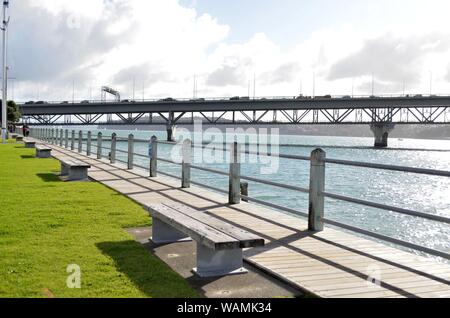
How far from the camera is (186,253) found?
21.2ft

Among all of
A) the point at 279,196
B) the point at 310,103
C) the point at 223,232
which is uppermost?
the point at 310,103

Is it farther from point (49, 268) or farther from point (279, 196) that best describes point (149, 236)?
point (279, 196)

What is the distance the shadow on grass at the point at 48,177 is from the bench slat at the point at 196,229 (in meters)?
8.37

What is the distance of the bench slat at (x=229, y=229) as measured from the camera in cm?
532

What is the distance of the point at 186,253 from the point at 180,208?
82cm

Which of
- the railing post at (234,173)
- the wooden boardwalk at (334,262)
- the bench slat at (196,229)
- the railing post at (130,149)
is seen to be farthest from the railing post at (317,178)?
the railing post at (130,149)

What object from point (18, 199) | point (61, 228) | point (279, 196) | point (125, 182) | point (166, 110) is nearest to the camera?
point (61, 228)

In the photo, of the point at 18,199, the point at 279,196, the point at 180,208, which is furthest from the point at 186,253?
the point at 279,196

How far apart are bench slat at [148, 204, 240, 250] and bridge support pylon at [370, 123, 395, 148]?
123 meters

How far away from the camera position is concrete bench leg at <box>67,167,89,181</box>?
14344 mm

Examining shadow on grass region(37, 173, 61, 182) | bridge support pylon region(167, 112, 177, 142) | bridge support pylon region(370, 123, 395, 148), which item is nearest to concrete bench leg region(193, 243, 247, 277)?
shadow on grass region(37, 173, 61, 182)

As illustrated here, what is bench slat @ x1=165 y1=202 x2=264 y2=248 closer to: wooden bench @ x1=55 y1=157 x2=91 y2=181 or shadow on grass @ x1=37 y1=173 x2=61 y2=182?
wooden bench @ x1=55 y1=157 x2=91 y2=181

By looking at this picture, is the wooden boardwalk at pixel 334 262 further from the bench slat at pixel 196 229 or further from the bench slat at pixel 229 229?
the bench slat at pixel 196 229

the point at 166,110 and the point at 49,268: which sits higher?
the point at 166,110
